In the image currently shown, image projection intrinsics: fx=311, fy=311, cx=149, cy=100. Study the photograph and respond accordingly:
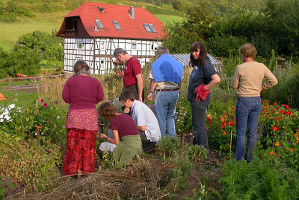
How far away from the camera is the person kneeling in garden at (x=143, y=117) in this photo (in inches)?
158

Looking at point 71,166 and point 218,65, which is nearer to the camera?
point 71,166

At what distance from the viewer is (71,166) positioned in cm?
361

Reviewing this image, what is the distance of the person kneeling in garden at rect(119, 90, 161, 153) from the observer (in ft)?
13.2

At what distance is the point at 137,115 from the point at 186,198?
176cm

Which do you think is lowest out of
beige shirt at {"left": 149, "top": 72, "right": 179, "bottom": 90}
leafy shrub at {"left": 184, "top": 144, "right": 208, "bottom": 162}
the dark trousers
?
the dark trousers

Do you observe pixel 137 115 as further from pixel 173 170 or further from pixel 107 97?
pixel 107 97

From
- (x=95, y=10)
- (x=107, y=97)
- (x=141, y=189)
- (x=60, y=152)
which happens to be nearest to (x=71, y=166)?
(x=60, y=152)

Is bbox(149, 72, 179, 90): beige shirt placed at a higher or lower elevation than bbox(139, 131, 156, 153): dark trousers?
Answer: higher

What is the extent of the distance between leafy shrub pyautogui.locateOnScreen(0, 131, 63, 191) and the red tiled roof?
25.8 metres

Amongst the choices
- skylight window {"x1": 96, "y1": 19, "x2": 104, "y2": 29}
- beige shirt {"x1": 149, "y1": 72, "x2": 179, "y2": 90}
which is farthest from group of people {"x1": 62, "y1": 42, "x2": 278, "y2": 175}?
skylight window {"x1": 96, "y1": 19, "x2": 104, "y2": 29}

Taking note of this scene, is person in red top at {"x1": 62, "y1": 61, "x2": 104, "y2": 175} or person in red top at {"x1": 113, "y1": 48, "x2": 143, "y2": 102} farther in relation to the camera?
person in red top at {"x1": 113, "y1": 48, "x2": 143, "y2": 102}

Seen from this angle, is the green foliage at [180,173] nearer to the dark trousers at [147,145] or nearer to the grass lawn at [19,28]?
the dark trousers at [147,145]

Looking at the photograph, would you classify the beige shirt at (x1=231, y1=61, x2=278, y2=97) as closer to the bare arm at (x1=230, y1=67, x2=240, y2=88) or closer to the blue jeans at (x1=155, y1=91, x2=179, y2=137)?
the bare arm at (x1=230, y1=67, x2=240, y2=88)

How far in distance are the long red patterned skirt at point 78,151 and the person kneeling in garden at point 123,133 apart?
0.92 ft
